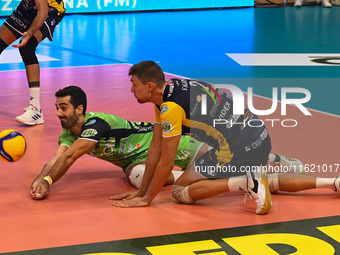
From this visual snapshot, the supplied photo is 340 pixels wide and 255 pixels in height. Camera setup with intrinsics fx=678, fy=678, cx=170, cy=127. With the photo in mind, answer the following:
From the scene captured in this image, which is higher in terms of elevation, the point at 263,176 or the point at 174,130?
the point at 174,130

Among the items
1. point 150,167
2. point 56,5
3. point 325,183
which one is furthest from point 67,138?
point 56,5

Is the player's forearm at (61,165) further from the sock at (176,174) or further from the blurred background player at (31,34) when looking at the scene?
the blurred background player at (31,34)

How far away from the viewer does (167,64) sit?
11.9 m

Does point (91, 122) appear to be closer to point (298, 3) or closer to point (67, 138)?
point (67, 138)

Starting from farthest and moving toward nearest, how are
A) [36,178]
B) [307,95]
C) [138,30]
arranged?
[138,30] < [307,95] < [36,178]

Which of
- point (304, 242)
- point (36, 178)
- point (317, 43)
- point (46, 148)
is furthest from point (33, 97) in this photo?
point (317, 43)

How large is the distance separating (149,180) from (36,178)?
99 centimetres

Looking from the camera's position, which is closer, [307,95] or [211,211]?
[211,211]

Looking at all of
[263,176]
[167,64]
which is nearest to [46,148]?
[263,176]

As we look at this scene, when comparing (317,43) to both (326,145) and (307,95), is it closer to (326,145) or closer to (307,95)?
(307,95)

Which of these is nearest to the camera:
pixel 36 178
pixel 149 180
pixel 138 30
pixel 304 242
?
pixel 304 242

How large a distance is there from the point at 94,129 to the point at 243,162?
1235mm

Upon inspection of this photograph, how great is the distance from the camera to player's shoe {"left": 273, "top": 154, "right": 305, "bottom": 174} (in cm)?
579

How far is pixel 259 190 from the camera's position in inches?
197
